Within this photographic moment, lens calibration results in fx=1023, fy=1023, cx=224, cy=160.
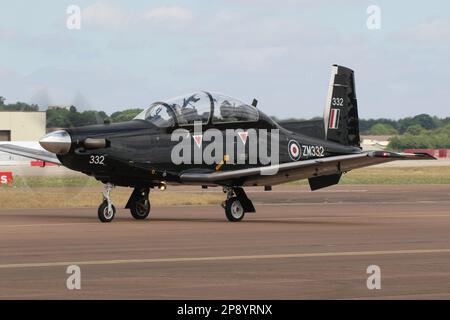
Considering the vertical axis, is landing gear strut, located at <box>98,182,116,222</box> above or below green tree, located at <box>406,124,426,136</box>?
below

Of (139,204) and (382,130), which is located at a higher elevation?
(382,130)

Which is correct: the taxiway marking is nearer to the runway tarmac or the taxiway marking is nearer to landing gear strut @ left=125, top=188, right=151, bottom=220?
the runway tarmac

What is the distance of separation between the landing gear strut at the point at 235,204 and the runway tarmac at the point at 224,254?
341 mm

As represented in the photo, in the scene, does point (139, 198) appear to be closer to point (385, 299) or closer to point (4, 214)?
point (4, 214)

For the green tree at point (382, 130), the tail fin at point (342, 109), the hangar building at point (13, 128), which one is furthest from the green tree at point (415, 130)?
the tail fin at point (342, 109)

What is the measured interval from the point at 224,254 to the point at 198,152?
24.5 ft

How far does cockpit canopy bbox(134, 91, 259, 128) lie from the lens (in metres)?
22.4

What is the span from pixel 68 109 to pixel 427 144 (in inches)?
3607

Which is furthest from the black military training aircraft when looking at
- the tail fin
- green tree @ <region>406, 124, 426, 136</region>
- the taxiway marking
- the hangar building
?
green tree @ <region>406, 124, 426, 136</region>

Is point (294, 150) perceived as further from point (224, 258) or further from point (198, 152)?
point (224, 258)

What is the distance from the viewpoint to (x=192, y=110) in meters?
22.5

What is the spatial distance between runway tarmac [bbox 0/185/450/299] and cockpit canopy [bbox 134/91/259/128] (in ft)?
7.47

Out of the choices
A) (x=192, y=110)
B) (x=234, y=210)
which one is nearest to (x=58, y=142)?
(x=192, y=110)

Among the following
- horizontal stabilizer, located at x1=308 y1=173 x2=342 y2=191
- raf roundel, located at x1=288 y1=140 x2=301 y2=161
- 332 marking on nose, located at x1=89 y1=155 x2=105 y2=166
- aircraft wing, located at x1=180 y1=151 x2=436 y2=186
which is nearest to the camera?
332 marking on nose, located at x1=89 y1=155 x2=105 y2=166
